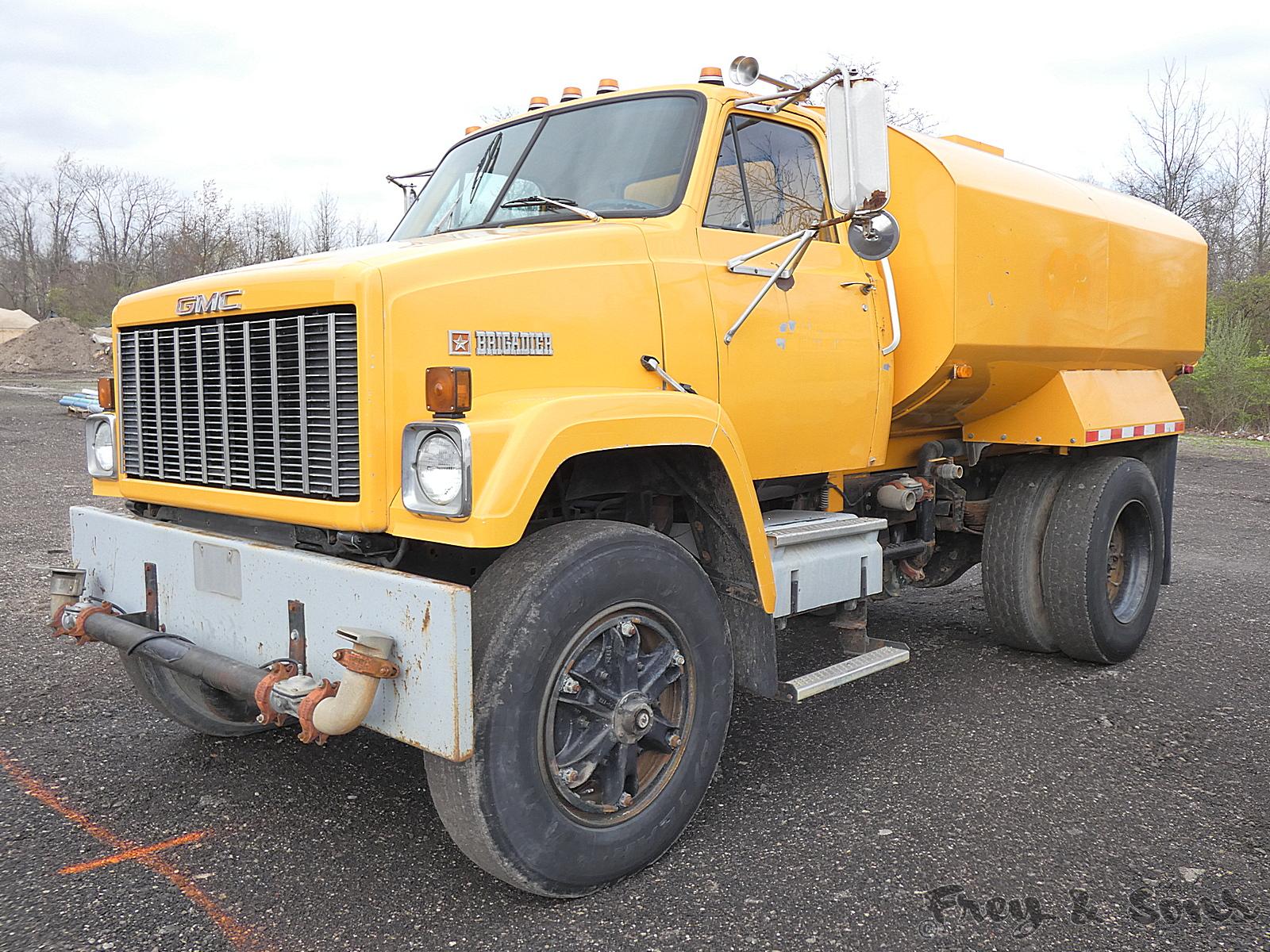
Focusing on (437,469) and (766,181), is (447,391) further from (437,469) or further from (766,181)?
(766,181)

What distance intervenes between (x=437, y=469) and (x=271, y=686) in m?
0.80

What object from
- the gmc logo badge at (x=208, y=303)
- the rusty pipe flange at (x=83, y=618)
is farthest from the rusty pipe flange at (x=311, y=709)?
the rusty pipe flange at (x=83, y=618)

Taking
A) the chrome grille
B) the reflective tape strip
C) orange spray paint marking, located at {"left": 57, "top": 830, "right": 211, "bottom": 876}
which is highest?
the chrome grille

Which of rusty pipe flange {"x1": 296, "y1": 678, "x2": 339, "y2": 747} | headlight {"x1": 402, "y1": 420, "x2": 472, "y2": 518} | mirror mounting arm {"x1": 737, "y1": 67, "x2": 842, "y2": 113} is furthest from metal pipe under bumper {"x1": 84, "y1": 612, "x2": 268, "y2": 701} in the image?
mirror mounting arm {"x1": 737, "y1": 67, "x2": 842, "y2": 113}

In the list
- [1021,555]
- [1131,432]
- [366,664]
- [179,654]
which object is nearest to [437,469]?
[366,664]

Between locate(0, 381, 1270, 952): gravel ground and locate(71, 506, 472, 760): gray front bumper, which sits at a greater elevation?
locate(71, 506, 472, 760): gray front bumper

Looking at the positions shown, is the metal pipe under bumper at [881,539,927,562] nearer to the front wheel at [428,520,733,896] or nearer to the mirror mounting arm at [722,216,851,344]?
the mirror mounting arm at [722,216,851,344]

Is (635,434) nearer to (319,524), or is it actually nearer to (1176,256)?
(319,524)

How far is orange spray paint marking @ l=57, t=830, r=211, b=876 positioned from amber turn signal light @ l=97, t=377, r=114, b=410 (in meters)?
1.73

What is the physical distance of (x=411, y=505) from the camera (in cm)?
295

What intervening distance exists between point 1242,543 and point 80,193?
5346 cm

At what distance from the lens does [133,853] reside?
136 inches

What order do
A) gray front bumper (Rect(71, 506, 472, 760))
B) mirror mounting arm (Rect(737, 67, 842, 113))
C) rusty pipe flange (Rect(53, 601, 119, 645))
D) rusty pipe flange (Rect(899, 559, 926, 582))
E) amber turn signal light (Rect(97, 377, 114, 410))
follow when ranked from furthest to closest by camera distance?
rusty pipe flange (Rect(899, 559, 926, 582))
amber turn signal light (Rect(97, 377, 114, 410))
rusty pipe flange (Rect(53, 601, 119, 645))
mirror mounting arm (Rect(737, 67, 842, 113))
gray front bumper (Rect(71, 506, 472, 760))

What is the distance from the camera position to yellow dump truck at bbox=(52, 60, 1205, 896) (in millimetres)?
2949
